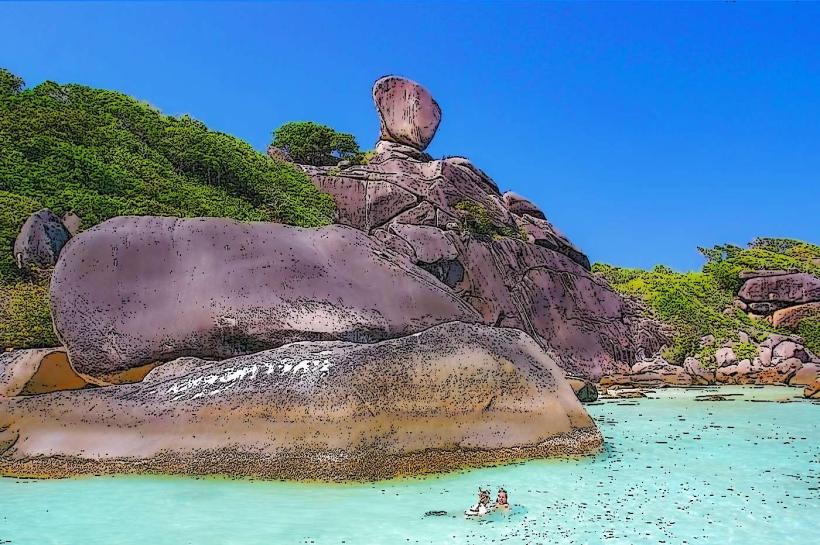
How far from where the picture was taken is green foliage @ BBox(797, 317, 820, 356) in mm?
25328

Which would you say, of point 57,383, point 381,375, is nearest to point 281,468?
point 381,375

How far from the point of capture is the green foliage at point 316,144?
28.0 metres

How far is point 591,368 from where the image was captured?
2128cm

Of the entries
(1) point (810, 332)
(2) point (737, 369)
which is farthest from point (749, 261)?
(2) point (737, 369)

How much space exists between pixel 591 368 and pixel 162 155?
45.6 ft

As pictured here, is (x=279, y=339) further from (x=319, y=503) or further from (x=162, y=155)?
(x=162, y=155)

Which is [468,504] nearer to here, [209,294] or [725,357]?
[209,294]

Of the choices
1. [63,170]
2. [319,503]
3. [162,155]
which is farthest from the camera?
[162,155]

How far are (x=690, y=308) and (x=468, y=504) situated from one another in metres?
22.8

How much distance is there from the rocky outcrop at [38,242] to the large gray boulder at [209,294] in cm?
423

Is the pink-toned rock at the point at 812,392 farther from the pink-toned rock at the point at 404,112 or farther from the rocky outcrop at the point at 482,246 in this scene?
the pink-toned rock at the point at 404,112

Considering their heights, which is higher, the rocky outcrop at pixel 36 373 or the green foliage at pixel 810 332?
the green foliage at pixel 810 332

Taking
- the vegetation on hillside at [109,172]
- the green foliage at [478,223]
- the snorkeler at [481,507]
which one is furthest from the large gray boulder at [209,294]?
the green foliage at [478,223]

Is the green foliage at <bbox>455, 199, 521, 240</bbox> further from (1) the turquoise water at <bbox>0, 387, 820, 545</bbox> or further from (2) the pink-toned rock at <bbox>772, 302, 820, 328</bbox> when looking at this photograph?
(1) the turquoise water at <bbox>0, 387, 820, 545</bbox>
